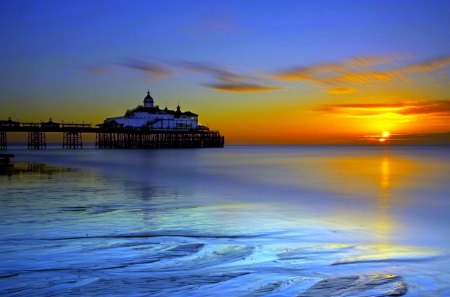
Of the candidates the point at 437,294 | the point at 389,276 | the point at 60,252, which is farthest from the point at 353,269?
the point at 60,252

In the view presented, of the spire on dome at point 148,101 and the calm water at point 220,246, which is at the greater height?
the spire on dome at point 148,101

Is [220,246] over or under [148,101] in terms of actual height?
under

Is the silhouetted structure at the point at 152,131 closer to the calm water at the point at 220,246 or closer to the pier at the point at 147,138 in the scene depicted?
the pier at the point at 147,138

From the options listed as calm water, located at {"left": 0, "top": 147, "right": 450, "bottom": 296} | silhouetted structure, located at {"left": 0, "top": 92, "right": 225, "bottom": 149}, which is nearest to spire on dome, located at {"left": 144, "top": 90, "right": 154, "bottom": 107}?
silhouetted structure, located at {"left": 0, "top": 92, "right": 225, "bottom": 149}

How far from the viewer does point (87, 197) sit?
14.6m

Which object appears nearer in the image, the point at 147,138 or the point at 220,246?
the point at 220,246

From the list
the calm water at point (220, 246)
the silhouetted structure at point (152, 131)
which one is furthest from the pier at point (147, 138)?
the calm water at point (220, 246)

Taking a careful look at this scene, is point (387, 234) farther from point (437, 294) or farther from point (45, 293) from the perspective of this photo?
point (45, 293)

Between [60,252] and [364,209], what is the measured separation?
8.89m

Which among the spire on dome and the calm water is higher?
the spire on dome

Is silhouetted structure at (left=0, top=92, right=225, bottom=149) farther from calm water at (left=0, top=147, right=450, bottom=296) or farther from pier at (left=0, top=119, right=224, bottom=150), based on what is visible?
calm water at (left=0, top=147, right=450, bottom=296)

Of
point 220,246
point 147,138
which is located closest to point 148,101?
point 147,138

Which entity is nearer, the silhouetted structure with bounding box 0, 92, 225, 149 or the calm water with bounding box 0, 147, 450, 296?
the calm water with bounding box 0, 147, 450, 296

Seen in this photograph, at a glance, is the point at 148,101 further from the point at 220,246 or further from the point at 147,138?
the point at 220,246
